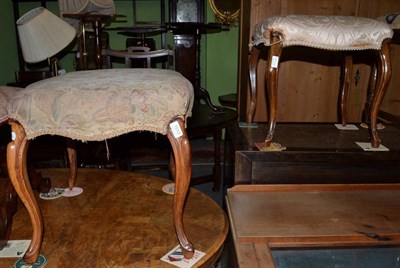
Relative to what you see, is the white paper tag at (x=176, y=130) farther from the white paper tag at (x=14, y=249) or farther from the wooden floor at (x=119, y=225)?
the white paper tag at (x=14, y=249)

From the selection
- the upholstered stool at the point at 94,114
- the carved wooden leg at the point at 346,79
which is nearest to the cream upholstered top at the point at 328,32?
the carved wooden leg at the point at 346,79

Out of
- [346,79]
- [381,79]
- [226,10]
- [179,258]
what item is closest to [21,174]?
[179,258]

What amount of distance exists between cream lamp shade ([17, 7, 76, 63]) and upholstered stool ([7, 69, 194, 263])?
85 cm

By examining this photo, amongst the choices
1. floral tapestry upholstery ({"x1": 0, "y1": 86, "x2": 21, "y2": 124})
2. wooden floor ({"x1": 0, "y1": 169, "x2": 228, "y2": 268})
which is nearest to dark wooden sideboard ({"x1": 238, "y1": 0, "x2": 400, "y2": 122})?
wooden floor ({"x1": 0, "y1": 169, "x2": 228, "y2": 268})

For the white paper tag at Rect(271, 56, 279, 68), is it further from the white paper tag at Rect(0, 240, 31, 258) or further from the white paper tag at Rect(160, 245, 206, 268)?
the white paper tag at Rect(0, 240, 31, 258)

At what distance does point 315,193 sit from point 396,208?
279 mm

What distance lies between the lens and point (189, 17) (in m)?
3.70

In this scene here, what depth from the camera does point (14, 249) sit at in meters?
1.08

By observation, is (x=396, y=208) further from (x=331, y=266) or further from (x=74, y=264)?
(x=74, y=264)

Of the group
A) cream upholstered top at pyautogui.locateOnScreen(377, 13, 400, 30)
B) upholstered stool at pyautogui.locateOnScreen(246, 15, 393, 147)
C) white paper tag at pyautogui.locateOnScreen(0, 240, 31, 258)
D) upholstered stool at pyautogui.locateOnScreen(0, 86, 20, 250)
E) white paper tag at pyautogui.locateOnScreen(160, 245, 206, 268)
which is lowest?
white paper tag at pyautogui.locateOnScreen(0, 240, 31, 258)

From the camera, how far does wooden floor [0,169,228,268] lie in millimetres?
1039

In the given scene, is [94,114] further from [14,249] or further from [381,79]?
[381,79]

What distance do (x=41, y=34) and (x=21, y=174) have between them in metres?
1.00

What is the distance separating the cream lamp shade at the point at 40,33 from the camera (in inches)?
65.8
